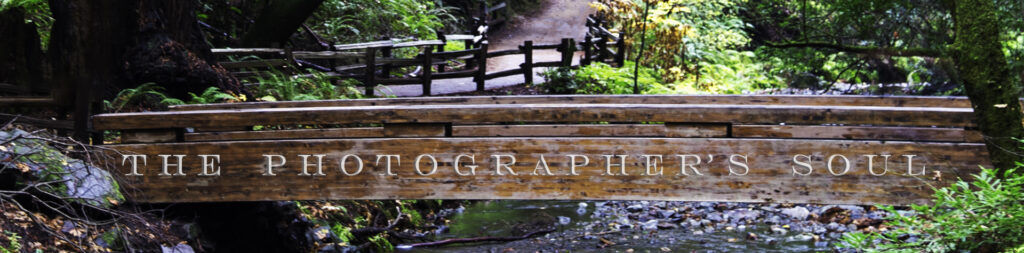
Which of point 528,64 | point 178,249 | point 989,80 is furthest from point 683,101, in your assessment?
point 528,64

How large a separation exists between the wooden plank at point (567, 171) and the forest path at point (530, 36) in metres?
7.88

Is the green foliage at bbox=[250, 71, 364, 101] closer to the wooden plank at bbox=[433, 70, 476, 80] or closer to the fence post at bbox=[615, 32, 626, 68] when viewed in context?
the wooden plank at bbox=[433, 70, 476, 80]

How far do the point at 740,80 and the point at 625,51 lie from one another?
3292 millimetres

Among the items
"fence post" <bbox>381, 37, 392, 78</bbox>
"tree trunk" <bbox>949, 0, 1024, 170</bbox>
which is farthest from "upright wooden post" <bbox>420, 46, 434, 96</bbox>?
"tree trunk" <bbox>949, 0, 1024, 170</bbox>

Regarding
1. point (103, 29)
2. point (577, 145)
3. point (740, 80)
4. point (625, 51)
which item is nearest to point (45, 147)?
point (103, 29)

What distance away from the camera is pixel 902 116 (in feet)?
19.2

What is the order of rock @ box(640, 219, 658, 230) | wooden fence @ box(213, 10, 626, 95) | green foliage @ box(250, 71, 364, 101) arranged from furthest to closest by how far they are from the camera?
1. wooden fence @ box(213, 10, 626, 95)
2. green foliage @ box(250, 71, 364, 101)
3. rock @ box(640, 219, 658, 230)

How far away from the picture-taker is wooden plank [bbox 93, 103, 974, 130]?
5.88m

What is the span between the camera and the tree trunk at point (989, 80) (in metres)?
5.72

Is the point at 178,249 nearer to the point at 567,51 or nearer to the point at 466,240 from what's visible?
the point at 466,240

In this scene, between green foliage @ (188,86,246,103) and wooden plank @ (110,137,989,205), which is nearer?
wooden plank @ (110,137,989,205)

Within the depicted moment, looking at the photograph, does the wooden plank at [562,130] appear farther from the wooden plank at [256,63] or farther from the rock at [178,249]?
the wooden plank at [256,63]

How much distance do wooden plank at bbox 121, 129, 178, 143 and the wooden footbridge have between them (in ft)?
0.03

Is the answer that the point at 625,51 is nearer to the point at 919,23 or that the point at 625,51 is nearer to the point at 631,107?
the point at 919,23
